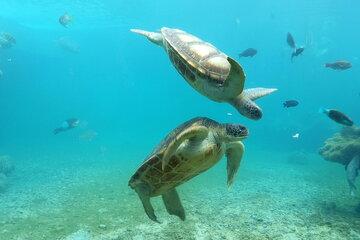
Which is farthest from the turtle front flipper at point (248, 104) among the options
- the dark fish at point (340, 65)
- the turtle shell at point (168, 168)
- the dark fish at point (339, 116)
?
the dark fish at point (340, 65)

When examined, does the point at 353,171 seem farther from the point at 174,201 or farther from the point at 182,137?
the point at 182,137

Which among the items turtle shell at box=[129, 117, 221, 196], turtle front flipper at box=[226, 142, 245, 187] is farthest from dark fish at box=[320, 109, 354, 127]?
turtle shell at box=[129, 117, 221, 196]

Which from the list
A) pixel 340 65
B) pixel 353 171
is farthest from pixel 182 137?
pixel 340 65

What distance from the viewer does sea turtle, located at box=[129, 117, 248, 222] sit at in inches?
151

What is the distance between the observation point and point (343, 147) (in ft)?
30.9

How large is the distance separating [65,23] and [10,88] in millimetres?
17847

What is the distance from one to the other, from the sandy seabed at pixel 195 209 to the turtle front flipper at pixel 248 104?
302cm

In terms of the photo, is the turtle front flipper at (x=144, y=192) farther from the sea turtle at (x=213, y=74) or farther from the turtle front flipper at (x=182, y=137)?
the sea turtle at (x=213, y=74)

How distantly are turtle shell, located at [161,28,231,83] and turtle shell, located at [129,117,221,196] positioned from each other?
0.55m

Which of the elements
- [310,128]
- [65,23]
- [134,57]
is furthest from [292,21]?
[134,57]

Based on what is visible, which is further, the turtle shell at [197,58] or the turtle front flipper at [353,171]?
the turtle front flipper at [353,171]

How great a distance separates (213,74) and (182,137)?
0.84 metres

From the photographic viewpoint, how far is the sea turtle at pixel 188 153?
3836mm

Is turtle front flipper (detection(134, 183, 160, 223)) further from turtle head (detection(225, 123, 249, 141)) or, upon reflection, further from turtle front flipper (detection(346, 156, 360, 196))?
turtle front flipper (detection(346, 156, 360, 196))
